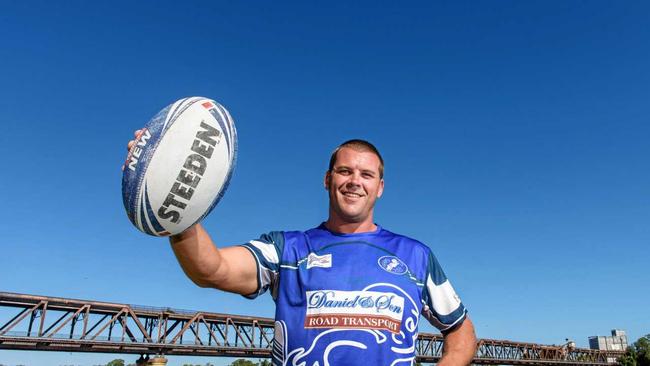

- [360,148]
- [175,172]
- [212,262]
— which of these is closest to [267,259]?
[212,262]

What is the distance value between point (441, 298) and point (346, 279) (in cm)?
101

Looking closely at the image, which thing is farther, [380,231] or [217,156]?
[380,231]

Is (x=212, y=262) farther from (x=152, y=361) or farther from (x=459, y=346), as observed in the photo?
(x=152, y=361)

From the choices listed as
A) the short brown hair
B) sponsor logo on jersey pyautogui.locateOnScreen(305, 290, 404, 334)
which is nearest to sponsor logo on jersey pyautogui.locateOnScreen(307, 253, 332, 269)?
sponsor logo on jersey pyautogui.locateOnScreen(305, 290, 404, 334)

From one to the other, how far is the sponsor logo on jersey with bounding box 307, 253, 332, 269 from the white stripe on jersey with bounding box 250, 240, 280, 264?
0.87 feet

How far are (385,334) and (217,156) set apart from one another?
183 centimetres

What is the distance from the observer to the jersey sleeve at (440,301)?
4.63 m

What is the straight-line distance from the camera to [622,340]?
566 ft

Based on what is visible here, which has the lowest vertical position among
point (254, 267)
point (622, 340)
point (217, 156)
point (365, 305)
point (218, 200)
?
point (365, 305)

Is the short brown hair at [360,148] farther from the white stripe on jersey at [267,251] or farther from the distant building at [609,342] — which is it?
the distant building at [609,342]

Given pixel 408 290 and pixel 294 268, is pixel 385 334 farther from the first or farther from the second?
pixel 294 268

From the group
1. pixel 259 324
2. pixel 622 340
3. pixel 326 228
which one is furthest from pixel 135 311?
pixel 622 340

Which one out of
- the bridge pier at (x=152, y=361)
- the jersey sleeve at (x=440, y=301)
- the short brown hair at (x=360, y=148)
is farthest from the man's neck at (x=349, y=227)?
the bridge pier at (x=152, y=361)

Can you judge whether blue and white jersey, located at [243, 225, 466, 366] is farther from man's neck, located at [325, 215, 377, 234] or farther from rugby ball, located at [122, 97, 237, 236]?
rugby ball, located at [122, 97, 237, 236]
